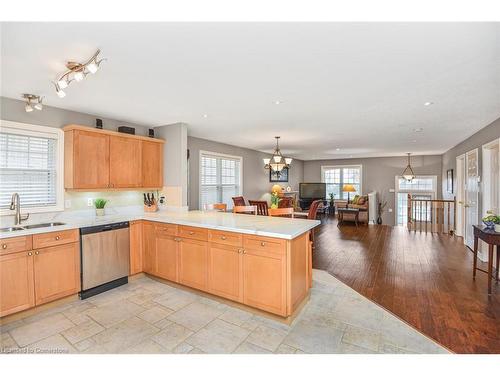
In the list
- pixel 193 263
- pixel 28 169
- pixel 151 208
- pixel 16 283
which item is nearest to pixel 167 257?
pixel 193 263

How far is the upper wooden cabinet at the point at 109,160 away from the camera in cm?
332

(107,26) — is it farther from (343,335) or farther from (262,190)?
(262,190)

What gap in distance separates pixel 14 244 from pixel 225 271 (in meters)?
2.09

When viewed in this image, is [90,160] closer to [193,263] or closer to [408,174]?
[193,263]

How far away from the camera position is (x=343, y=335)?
227 centimetres

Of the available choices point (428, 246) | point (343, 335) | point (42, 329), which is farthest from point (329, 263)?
point (42, 329)

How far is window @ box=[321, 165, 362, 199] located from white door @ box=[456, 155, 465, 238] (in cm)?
431

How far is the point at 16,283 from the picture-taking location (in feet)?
8.23

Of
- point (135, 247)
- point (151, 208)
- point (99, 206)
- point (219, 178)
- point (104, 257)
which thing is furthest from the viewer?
point (219, 178)

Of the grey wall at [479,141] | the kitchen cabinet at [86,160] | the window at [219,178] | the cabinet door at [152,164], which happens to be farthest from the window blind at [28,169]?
the grey wall at [479,141]

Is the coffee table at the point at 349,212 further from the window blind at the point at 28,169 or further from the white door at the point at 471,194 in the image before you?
the window blind at the point at 28,169

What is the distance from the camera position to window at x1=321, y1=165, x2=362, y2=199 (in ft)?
35.1

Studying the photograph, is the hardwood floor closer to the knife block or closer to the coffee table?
the coffee table

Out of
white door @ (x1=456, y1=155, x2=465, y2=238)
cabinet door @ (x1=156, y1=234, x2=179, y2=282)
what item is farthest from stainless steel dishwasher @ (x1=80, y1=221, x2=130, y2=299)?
white door @ (x1=456, y1=155, x2=465, y2=238)
